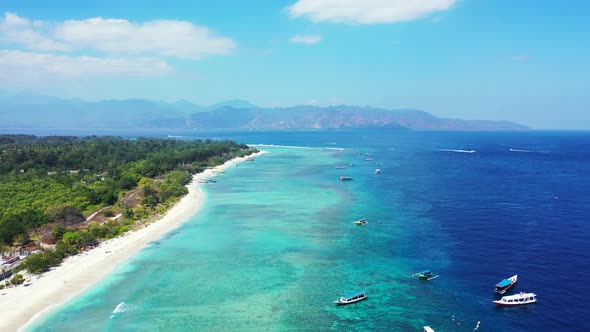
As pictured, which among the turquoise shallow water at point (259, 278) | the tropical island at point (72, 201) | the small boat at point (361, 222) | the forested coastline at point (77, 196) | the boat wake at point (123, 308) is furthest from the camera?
the small boat at point (361, 222)

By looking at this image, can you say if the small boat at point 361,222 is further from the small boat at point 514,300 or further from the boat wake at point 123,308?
the boat wake at point 123,308

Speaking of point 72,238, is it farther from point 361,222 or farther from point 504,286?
point 504,286

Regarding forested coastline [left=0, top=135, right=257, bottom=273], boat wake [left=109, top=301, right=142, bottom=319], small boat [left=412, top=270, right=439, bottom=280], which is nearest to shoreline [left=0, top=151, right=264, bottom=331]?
forested coastline [left=0, top=135, right=257, bottom=273]

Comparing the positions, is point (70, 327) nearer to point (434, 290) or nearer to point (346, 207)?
point (434, 290)

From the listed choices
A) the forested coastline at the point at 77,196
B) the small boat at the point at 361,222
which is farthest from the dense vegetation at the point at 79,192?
the small boat at the point at 361,222

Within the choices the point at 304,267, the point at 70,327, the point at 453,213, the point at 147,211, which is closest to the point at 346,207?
the point at 453,213

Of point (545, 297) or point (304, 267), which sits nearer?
point (545, 297)

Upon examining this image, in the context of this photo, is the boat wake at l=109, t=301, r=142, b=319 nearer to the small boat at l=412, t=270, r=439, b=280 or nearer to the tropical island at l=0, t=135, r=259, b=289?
the tropical island at l=0, t=135, r=259, b=289
